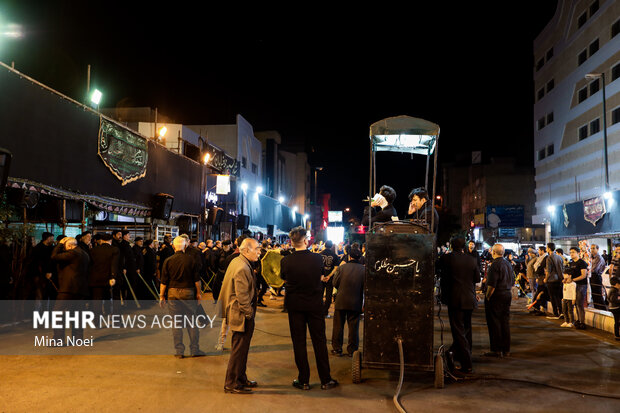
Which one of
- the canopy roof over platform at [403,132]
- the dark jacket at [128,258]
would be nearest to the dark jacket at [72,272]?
the dark jacket at [128,258]

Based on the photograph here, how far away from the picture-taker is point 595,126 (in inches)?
1288

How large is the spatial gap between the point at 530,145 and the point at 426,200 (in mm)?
73719

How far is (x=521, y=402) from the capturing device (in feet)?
19.4

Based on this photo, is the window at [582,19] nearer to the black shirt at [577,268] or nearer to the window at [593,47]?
the window at [593,47]

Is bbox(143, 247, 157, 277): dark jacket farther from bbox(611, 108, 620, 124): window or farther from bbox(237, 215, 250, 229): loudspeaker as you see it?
bbox(611, 108, 620, 124): window

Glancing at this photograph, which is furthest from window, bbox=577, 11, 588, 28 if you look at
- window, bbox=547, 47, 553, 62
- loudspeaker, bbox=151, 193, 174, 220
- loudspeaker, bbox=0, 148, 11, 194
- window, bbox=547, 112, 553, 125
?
loudspeaker, bbox=0, 148, 11, 194

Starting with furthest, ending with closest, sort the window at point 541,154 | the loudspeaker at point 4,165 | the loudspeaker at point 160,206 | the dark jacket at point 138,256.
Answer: the window at point 541,154
the loudspeaker at point 160,206
the dark jacket at point 138,256
the loudspeaker at point 4,165

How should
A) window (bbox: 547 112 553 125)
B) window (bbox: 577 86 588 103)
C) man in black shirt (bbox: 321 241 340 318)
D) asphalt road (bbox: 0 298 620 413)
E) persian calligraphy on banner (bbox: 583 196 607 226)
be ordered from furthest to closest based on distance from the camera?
window (bbox: 547 112 553 125) < window (bbox: 577 86 588 103) < persian calligraphy on banner (bbox: 583 196 607 226) < man in black shirt (bbox: 321 241 340 318) < asphalt road (bbox: 0 298 620 413)

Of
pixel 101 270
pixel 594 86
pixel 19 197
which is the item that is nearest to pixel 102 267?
pixel 101 270

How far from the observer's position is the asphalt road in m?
5.67

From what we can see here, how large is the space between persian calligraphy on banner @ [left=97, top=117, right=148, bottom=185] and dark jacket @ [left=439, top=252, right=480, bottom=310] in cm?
1032

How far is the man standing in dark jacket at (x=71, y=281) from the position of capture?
8.62 meters

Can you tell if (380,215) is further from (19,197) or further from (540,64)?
(540,64)

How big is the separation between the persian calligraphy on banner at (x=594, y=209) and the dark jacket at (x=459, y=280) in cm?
1846
